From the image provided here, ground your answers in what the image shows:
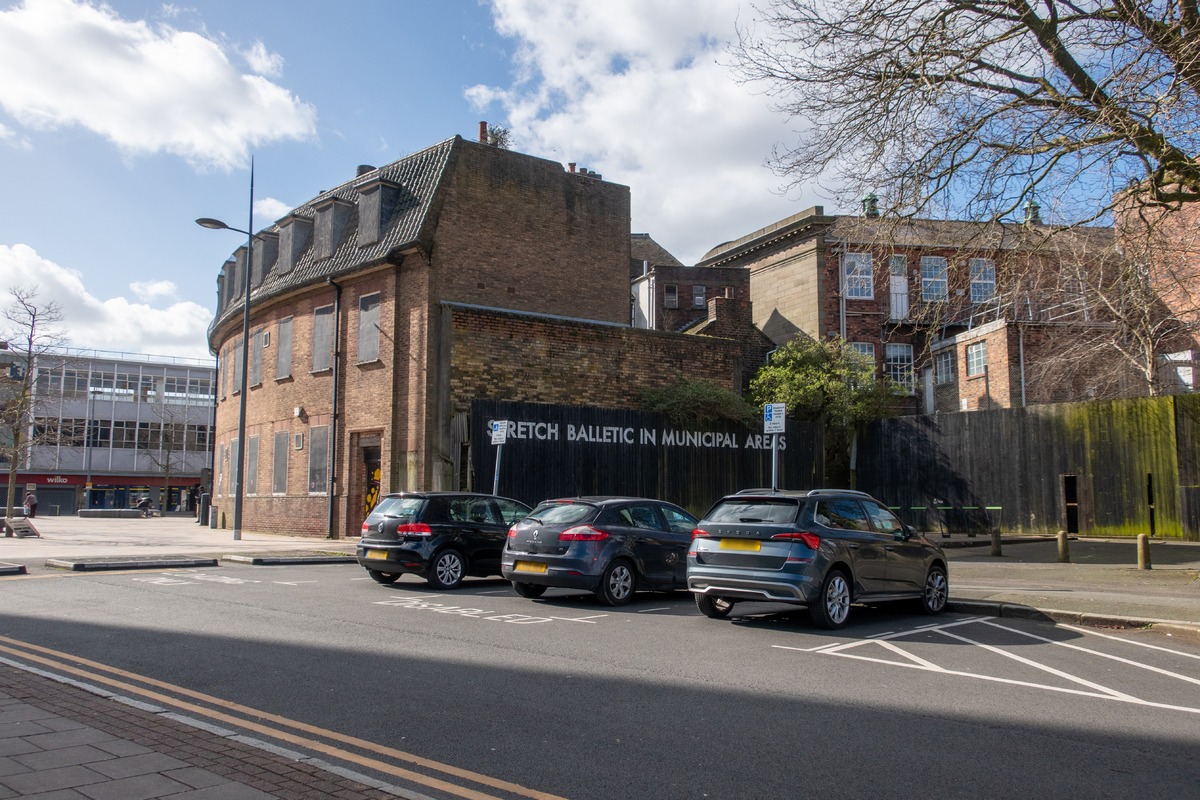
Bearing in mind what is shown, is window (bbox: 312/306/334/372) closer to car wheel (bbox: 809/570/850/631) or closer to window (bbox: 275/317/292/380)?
window (bbox: 275/317/292/380)

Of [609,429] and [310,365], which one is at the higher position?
[310,365]

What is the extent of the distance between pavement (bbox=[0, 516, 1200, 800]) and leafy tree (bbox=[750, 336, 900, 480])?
21.1ft

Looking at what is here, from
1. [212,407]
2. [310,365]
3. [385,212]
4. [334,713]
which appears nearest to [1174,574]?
[334,713]

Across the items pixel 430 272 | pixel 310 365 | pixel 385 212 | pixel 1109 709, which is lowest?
pixel 1109 709

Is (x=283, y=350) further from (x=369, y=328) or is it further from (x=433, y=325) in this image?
(x=433, y=325)

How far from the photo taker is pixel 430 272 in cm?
2212

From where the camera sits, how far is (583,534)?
11453mm

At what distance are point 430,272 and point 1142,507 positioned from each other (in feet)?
59.6

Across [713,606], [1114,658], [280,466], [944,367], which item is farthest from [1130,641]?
[944,367]

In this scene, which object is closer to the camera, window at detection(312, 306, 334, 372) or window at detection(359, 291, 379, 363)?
window at detection(359, 291, 379, 363)

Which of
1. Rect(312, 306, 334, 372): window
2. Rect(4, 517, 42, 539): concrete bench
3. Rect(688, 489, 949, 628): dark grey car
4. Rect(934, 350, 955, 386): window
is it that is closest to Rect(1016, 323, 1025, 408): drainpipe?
Rect(934, 350, 955, 386): window

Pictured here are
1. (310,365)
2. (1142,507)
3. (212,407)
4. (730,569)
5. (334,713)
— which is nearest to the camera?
(334,713)

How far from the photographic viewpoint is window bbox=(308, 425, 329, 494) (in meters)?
24.7

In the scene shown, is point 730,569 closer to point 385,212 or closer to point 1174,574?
point 1174,574
